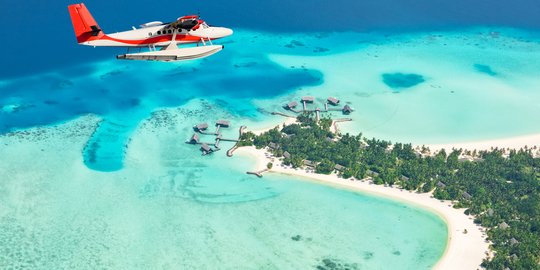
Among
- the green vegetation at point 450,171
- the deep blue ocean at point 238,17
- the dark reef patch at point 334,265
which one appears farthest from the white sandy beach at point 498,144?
the deep blue ocean at point 238,17

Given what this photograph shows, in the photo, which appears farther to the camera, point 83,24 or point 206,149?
point 206,149

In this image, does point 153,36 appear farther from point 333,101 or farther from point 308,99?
point 333,101

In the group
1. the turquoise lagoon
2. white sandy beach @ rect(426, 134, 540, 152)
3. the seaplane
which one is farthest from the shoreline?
the seaplane

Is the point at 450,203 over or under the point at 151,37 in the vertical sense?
under

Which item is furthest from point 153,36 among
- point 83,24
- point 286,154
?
point 286,154

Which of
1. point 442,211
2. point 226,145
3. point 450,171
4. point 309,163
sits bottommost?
point 442,211

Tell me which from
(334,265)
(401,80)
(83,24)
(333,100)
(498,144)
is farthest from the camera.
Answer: (401,80)

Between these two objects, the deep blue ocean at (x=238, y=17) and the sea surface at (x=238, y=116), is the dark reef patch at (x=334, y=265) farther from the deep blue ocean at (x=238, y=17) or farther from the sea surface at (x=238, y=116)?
the deep blue ocean at (x=238, y=17)
